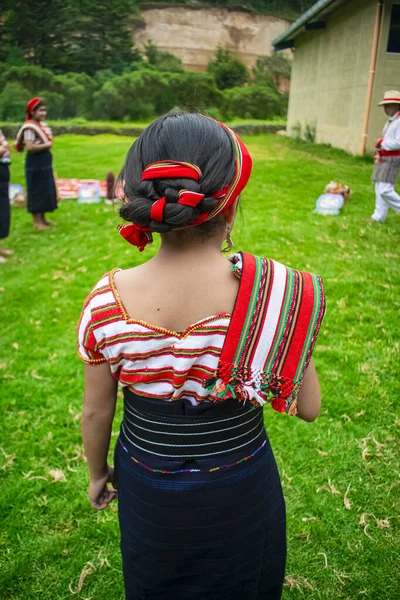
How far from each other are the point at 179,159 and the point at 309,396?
71 centimetres

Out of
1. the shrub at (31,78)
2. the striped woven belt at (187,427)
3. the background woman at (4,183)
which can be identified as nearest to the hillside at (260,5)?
the shrub at (31,78)

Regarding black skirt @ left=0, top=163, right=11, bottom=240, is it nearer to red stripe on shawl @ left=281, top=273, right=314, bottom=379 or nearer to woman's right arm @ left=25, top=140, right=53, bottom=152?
woman's right arm @ left=25, top=140, right=53, bottom=152

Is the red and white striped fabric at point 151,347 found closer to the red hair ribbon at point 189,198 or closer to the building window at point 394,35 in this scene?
the red hair ribbon at point 189,198

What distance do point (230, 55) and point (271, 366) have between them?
4534 centimetres

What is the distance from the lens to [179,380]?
3.96 feet

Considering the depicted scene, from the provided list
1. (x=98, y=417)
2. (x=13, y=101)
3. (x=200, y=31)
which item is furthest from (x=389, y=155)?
(x=200, y=31)

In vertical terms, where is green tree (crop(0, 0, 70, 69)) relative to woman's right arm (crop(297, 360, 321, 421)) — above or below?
above

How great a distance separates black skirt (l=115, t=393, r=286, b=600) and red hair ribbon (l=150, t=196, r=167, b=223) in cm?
47

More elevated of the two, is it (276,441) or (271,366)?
(271,366)

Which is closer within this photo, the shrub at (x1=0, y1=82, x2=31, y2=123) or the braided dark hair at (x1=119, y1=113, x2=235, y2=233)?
the braided dark hair at (x1=119, y1=113, x2=235, y2=233)

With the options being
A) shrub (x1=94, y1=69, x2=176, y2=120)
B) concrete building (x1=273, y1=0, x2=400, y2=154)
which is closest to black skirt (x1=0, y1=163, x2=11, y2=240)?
concrete building (x1=273, y1=0, x2=400, y2=154)

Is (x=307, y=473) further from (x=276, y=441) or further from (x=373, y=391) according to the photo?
(x=373, y=391)

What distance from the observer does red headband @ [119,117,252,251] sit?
110cm

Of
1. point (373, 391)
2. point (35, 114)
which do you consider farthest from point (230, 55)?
point (373, 391)
